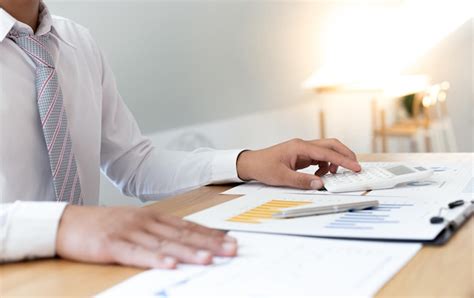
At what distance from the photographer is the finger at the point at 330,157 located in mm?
1233

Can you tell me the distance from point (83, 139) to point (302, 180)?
47 centimetres

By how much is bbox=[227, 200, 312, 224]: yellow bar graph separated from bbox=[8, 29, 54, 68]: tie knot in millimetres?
467

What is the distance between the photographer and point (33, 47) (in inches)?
47.9

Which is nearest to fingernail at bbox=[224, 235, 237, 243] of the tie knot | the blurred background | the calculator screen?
the calculator screen

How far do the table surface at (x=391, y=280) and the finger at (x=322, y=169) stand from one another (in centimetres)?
43

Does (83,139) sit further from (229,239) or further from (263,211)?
(229,239)

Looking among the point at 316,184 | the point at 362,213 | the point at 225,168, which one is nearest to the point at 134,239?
the point at 362,213

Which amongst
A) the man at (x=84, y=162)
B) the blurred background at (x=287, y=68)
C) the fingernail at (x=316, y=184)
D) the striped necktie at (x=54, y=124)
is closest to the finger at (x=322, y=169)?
the man at (x=84, y=162)

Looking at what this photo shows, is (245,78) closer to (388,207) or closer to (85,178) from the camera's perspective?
(85,178)

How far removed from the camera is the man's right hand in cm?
74

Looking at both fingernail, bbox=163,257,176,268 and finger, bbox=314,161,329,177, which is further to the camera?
finger, bbox=314,161,329,177

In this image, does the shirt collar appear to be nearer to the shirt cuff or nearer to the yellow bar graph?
the shirt cuff

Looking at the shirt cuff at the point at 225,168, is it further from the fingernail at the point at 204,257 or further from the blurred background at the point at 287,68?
the blurred background at the point at 287,68

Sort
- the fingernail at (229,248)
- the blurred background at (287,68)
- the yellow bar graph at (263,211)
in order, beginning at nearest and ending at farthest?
the fingernail at (229,248) < the yellow bar graph at (263,211) < the blurred background at (287,68)
